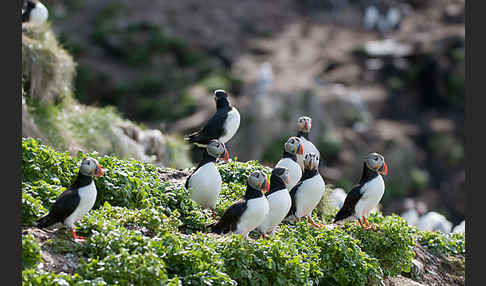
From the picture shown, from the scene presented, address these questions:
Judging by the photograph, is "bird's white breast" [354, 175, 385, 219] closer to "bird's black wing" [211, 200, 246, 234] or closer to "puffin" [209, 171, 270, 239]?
"puffin" [209, 171, 270, 239]

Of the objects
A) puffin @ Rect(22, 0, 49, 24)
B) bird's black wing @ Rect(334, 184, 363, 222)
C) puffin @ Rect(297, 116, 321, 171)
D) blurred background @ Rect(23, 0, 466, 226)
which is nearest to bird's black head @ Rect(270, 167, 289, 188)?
bird's black wing @ Rect(334, 184, 363, 222)

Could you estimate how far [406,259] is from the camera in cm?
898

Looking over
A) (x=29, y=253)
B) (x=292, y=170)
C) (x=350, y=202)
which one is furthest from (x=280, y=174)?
(x=29, y=253)

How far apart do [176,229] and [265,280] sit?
116 centimetres

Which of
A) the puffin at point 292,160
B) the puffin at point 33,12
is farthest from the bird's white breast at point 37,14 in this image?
the puffin at point 292,160

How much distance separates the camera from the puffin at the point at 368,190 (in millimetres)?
8602

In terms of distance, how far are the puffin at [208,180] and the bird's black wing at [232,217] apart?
2.49 ft

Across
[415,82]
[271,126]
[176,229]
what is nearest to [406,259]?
[176,229]

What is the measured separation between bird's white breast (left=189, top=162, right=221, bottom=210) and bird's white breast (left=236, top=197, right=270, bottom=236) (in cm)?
102

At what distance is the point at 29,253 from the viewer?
623cm

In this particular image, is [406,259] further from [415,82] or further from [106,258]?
[415,82]

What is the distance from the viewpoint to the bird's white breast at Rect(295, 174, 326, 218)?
8.31 m

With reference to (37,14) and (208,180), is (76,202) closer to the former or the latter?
(208,180)

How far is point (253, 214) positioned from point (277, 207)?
466 millimetres
